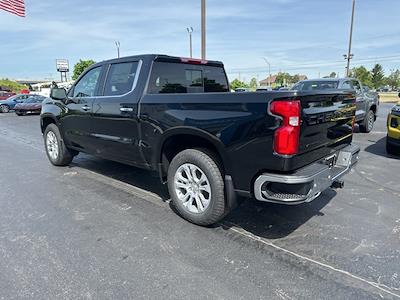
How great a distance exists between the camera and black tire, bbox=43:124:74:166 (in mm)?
6066

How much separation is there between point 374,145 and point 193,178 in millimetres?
6569

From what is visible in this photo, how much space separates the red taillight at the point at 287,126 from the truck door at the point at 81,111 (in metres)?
3.12

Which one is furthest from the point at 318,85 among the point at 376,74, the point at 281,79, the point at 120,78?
the point at 376,74

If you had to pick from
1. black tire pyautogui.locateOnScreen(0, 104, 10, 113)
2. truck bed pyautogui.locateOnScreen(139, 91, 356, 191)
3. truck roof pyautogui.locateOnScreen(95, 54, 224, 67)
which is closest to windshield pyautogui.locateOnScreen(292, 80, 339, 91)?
truck roof pyautogui.locateOnScreen(95, 54, 224, 67)

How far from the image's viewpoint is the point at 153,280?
2.64 metres

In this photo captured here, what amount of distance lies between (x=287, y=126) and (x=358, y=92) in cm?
784

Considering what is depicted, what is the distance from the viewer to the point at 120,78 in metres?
4.48

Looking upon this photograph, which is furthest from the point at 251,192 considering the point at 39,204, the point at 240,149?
the point at 39,204

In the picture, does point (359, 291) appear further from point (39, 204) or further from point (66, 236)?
point (39, 204)

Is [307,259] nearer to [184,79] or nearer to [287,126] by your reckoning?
[287,126]

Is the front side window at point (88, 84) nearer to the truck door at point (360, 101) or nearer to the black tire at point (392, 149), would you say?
the black tire at point (392, 149)

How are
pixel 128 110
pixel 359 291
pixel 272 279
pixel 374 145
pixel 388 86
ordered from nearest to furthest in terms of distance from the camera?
pixel 359 291 < pixel 272 279 < pixel 128 110 < pixel 374 145 < pixel 388 86

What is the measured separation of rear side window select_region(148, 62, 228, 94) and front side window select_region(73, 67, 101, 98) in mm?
1254

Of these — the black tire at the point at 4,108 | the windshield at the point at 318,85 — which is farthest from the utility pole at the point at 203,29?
the black tire at the point at 4,108
